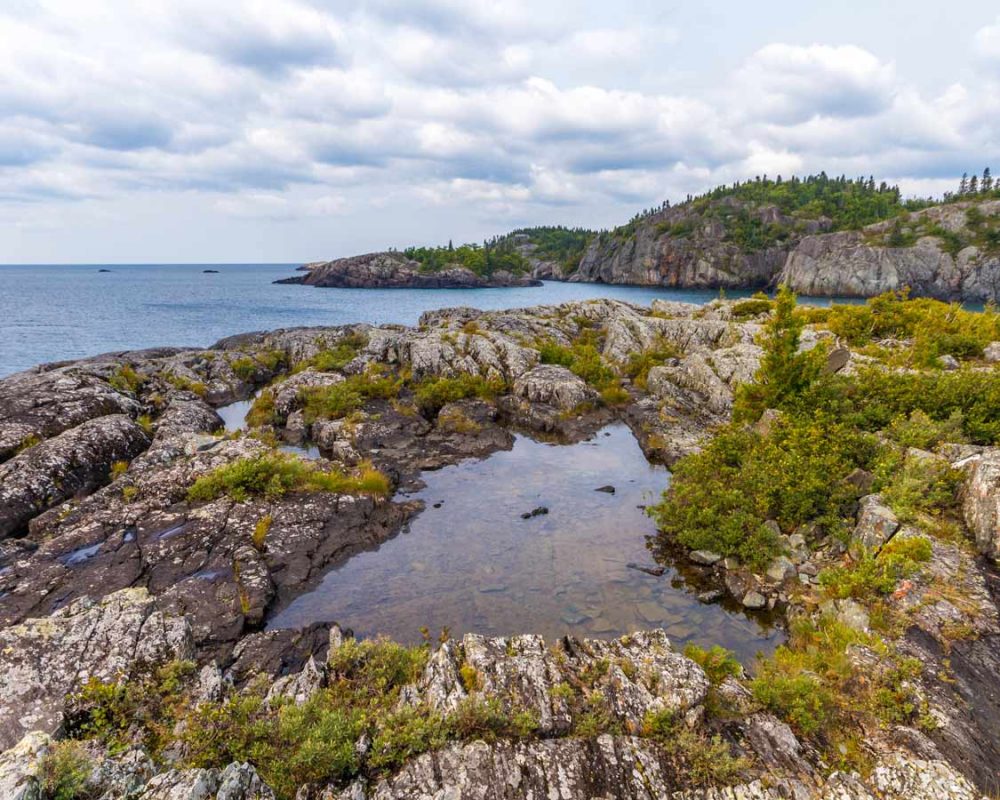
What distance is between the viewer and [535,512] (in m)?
25.1

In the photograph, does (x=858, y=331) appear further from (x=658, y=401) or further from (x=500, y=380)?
(x=500, y=380)

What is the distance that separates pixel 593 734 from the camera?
1091cm

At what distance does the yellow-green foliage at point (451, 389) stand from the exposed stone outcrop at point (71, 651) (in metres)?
26.1

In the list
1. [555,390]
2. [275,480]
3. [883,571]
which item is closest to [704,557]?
[883,571]

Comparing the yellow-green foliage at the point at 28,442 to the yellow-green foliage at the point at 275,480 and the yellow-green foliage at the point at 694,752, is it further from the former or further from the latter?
the yellow-green foliage at the point at 694,752

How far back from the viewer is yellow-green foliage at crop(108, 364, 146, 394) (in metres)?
38.2

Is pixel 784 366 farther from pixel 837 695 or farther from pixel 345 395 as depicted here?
pixel 345 395

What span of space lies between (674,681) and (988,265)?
18675cm

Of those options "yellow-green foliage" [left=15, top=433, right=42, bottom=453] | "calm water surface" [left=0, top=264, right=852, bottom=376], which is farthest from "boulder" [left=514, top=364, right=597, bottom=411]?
"calm water surface" [left=0, top=264, right=852, bottom=376]

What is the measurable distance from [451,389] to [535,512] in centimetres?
1825

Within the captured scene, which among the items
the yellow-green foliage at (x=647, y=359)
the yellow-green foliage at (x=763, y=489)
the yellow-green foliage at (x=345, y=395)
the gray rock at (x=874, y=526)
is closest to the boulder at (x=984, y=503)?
the gray rock at (x=874, y=526)

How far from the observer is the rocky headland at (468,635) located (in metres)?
10.0

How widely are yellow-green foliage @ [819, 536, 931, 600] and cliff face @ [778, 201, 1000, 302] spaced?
6323 inches

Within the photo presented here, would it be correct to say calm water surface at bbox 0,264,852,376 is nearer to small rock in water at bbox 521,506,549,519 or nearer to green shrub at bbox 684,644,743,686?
small rock in water at bbox 521,506,549,519
